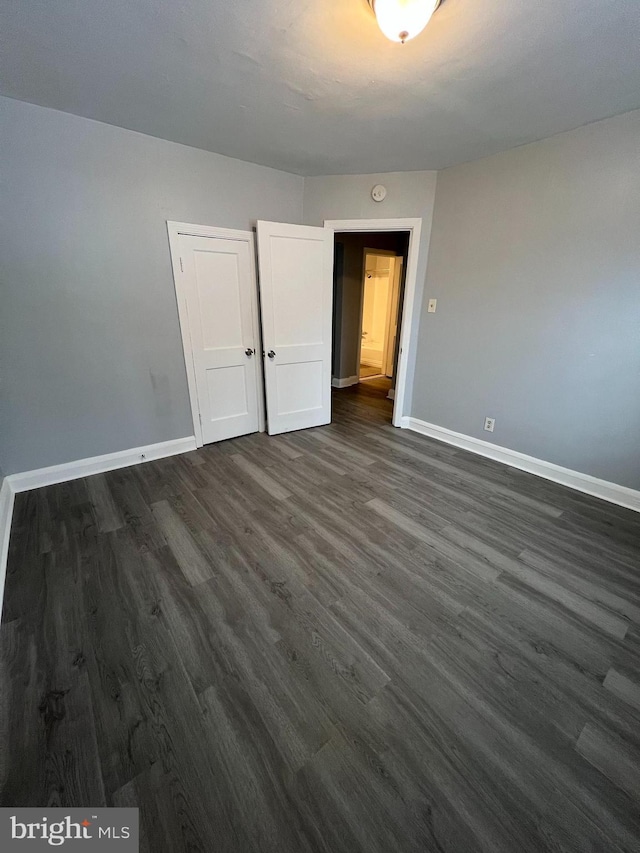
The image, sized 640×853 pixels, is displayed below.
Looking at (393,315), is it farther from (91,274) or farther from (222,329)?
(91,274)

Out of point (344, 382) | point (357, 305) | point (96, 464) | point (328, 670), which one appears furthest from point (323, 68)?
point (344, 382)

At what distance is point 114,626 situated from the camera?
1.51 meters

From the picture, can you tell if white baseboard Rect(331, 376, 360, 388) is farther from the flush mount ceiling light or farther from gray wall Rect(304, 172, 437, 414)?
the flush mount ceiling light

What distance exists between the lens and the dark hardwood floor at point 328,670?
0.98 m

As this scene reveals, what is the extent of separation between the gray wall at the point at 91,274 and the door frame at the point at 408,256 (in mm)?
946

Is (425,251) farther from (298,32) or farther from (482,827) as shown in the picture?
(482,827)

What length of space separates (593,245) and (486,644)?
266cm

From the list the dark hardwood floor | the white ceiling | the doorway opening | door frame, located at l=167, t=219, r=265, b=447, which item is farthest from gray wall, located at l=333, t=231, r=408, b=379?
the dark hardwood floor

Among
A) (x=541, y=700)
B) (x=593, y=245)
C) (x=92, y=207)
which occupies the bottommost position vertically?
(x=541, y=700)

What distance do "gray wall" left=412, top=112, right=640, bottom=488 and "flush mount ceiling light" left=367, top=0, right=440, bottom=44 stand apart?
167 centimetres

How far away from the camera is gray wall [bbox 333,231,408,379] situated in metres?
5.01

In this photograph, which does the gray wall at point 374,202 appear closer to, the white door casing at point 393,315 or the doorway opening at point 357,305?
the doorway opening at point 357,305

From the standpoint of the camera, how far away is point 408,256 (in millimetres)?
3320

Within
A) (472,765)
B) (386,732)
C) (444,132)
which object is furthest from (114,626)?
(444,132)
